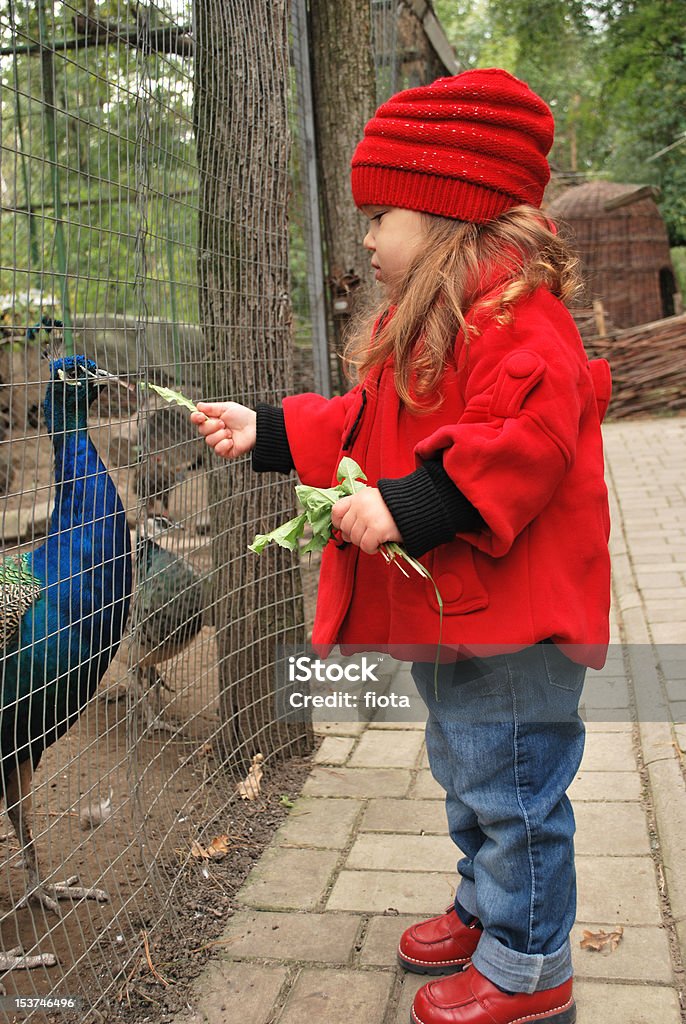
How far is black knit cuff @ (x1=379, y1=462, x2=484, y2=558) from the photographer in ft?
6.26

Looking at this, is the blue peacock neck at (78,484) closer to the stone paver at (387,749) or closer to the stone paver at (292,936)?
the stone paver at (292,936)

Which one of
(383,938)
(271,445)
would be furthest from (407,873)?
(271,445)

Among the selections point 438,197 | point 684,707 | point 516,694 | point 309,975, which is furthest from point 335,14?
point 309,975

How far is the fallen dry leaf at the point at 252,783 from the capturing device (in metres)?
3.44

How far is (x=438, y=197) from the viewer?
83.7 inches

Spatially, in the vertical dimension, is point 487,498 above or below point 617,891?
above

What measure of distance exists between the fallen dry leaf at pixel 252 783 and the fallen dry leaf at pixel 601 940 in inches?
49.8

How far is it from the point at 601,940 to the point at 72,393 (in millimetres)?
2081

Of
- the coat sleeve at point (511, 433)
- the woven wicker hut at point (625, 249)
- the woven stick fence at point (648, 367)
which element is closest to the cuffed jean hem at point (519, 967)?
the coat sleeve at point (511, 433)

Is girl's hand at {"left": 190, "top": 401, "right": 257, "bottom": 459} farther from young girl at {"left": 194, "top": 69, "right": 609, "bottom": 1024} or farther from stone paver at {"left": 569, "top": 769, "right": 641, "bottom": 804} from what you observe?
stone paver at {"left": 569, "top": 769, "right": 641, "bottom": 804}

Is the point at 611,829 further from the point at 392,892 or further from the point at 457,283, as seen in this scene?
the point at 457,283

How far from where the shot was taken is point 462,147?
6.88 ft

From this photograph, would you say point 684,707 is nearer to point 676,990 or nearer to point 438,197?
point 676,990

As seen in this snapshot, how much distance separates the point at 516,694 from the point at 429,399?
0.65 m
